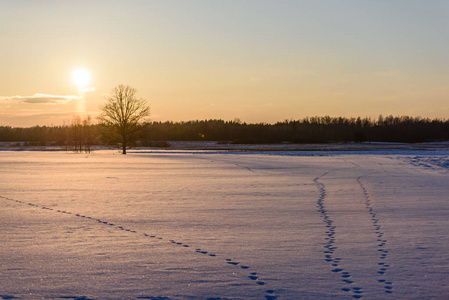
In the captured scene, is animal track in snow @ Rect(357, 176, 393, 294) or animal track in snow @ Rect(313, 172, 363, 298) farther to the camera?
animal track in snow @ Rect(357, 176, 393, 294)

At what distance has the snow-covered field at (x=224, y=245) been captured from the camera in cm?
477

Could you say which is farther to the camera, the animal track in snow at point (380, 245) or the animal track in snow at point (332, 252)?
the animal track in snow at point (380, 245)

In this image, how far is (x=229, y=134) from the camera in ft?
419

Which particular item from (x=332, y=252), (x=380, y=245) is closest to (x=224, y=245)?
(x=332, y=252)

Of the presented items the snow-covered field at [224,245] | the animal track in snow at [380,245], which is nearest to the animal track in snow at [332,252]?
the snow-covered field at [224,245]

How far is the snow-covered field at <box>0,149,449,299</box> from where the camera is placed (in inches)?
188

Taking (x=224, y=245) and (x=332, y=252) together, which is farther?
(x=224, y=245)

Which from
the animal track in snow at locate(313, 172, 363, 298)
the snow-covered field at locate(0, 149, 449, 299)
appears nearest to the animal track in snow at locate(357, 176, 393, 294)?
the snow-covered field at locate(0, 149, 449, 299)

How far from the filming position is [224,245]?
21.8 ft

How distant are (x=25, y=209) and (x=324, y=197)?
263 inches

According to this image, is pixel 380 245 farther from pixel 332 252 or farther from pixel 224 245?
pixel 224 245

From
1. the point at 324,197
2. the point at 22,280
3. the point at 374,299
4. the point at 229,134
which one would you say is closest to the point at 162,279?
the point at 22,280

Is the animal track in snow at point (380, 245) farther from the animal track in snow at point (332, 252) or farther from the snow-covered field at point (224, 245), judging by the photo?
the animal track in snow at point (332, 252)

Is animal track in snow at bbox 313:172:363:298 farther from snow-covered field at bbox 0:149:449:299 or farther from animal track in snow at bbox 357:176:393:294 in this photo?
animal track in snow at bbox 357:176:393:294
